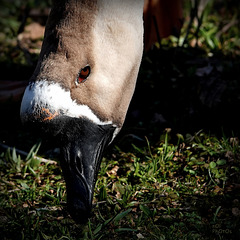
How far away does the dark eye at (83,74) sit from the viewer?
2131mm

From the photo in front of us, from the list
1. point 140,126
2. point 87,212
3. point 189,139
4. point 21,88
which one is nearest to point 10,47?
point 21,88

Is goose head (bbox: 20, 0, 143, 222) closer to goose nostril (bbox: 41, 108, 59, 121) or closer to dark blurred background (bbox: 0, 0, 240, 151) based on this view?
goose nostril (bbox: 41, 108, 59, 121)

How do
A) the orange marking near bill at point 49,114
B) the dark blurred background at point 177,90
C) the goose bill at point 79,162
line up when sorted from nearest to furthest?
the orange marking near bill at point 49,114 → the goose bill at point 79,162 → the dark blurred background at point 177,90

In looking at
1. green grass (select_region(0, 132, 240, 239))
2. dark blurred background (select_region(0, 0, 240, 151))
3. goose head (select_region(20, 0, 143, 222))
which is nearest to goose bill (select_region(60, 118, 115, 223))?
goose head (select_region(20, 0, 143, 222))

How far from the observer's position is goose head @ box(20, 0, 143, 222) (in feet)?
6.68

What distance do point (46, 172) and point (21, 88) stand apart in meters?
1.12

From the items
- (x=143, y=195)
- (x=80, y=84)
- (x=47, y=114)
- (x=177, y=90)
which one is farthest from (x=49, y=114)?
(x=177, y=90)

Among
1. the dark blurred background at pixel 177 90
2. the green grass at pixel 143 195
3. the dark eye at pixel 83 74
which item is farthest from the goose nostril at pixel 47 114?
the dark blurred background at pixel 177 90

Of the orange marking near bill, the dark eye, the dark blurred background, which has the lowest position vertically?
the dark blurred background

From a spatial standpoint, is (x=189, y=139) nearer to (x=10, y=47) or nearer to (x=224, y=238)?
(x=224, y=238)

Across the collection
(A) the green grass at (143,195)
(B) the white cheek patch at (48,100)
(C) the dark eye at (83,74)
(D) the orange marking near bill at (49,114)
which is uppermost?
(C) the dark eye at (83,74)

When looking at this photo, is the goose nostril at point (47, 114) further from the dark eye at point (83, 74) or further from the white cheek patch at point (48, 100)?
the dark eye at point (83, 74)

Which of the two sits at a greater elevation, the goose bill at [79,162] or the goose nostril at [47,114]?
the goose nostril at [47,114]

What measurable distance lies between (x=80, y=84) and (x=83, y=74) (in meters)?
0.06
